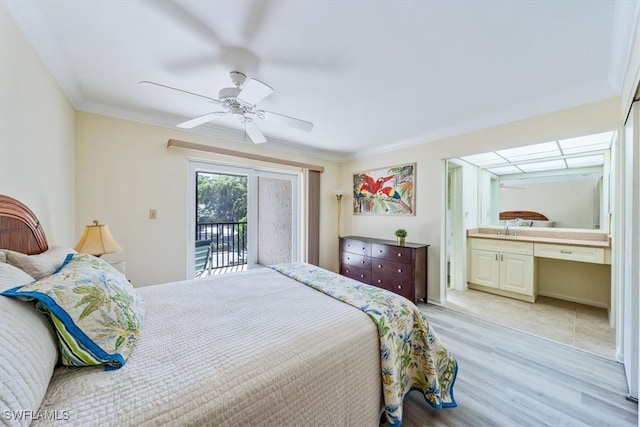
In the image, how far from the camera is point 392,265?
3.40m

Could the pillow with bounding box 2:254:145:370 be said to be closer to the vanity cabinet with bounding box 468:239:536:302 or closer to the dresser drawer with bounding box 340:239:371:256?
the dresser drawer with bounding box 340:239:371:256

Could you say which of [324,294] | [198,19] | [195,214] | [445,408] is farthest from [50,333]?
[195,214]

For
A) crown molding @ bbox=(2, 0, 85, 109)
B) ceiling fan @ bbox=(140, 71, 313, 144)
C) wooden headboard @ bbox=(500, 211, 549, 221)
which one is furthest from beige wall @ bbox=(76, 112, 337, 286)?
wooden headboard @ bbox=(500, 211, 549, 221)

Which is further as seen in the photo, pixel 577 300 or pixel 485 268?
pixel 485 268

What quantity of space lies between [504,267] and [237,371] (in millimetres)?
3934

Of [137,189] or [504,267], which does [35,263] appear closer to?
[137,189]

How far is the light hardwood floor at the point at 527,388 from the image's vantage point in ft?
4.94

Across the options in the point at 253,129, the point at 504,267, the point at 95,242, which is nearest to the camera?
the point at 95,242

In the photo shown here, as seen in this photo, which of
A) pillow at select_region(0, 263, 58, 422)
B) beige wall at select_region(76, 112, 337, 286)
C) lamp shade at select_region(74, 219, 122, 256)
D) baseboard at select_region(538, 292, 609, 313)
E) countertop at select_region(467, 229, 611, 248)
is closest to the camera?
pillow at select_region(0, 263, 58, 422)

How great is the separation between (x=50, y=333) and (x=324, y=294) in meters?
1.30

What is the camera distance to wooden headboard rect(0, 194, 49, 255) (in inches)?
48.7

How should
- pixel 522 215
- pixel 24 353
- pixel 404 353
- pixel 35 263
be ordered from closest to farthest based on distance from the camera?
pixel 24 353 < pixel 35 263 < pixel 404 353 < pixel 522 215

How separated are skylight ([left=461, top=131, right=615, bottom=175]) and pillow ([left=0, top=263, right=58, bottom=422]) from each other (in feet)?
12.5

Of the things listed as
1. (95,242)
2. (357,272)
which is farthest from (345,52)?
(357,272)
